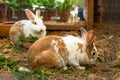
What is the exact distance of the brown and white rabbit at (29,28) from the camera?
5.41m

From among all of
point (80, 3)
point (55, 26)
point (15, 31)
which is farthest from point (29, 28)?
point (80, 3)

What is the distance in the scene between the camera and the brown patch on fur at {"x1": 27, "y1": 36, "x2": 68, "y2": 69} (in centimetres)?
410

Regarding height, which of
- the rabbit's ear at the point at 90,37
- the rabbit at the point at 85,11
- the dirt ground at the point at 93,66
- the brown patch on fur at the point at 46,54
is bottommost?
the dirt ground at the point at 93,66

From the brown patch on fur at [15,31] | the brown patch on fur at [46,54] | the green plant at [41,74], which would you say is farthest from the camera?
the brown patch on fur at [15,31]

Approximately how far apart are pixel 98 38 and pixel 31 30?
119 centimetres

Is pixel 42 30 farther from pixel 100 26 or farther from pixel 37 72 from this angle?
pixel 37 72

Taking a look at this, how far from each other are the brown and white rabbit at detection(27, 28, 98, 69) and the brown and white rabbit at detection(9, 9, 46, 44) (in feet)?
3.47

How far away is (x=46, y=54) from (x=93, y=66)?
744 millimetres

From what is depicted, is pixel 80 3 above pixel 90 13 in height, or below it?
above

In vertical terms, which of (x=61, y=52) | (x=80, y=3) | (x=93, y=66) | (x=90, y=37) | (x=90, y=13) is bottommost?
(x=93, y=66)

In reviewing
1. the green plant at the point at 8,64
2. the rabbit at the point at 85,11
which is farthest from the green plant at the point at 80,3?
the green plant at the point at 8,64

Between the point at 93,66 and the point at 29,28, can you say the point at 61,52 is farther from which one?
the point at 29,28

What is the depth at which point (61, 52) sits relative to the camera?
14.0 ft

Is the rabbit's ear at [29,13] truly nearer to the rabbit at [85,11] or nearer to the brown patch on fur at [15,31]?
the brown patch on fur at [15,31]
